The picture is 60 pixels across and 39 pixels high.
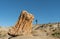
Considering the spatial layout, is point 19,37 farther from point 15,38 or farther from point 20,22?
point 20,22

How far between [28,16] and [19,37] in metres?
4.13

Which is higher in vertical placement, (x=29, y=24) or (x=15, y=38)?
(x=29, y=24)

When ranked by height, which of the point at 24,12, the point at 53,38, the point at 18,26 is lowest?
the point at 53,38

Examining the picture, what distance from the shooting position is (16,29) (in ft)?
106

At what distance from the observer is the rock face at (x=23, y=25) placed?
31.8 m

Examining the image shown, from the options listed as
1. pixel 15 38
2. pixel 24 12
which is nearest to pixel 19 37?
pixel 15 38

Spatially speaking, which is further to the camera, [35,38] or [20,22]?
[20,22]

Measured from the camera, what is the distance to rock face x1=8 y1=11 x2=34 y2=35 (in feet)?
104

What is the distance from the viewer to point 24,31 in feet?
104

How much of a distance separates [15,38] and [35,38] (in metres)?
3.21

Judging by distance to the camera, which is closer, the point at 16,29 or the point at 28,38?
the point at 28,38

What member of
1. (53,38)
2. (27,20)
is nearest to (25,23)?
(27,20)

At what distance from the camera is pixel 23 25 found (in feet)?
107

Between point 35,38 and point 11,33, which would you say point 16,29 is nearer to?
point 11,33
